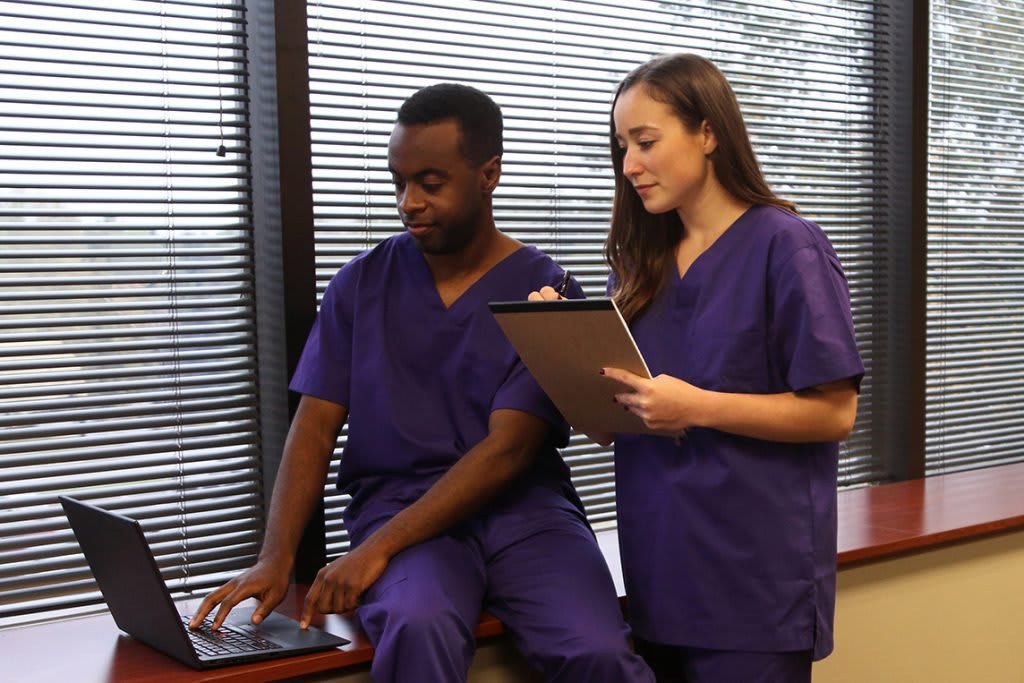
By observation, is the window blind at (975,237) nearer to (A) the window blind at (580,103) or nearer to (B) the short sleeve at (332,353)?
(A) the window blind at (580,103)

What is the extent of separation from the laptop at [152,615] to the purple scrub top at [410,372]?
255mm

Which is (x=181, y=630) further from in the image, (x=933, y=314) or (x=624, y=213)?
(x=933, y=314)

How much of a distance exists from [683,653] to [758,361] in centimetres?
48

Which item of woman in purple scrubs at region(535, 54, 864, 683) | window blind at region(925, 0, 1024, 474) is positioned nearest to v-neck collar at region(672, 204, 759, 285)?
woman in purple scrubs at region(535, 54, 864, 683)

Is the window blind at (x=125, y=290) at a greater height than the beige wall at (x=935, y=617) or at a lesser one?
greater

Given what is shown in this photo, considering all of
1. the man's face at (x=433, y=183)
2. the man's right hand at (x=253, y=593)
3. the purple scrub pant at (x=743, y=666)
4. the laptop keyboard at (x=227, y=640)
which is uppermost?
the man's face at (x=433, y=183)

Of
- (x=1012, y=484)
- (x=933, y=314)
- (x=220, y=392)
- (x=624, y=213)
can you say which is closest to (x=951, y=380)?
(x=933, y=314)

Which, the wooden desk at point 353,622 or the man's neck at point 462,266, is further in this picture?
the man's neck at point 462,266

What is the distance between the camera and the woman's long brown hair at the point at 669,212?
1.82 metres

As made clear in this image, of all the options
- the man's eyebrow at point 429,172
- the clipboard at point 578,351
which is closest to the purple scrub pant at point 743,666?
the clipboard at point 578,351

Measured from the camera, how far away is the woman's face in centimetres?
182

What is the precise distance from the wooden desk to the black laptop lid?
0.04 m

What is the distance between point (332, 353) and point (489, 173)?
0.42m

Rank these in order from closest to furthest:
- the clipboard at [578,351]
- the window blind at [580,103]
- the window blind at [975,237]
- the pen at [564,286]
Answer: the clipboard at [578,351] < the pen at [564,286] < the window blind at [580,103] < the window blind at [975,237]
